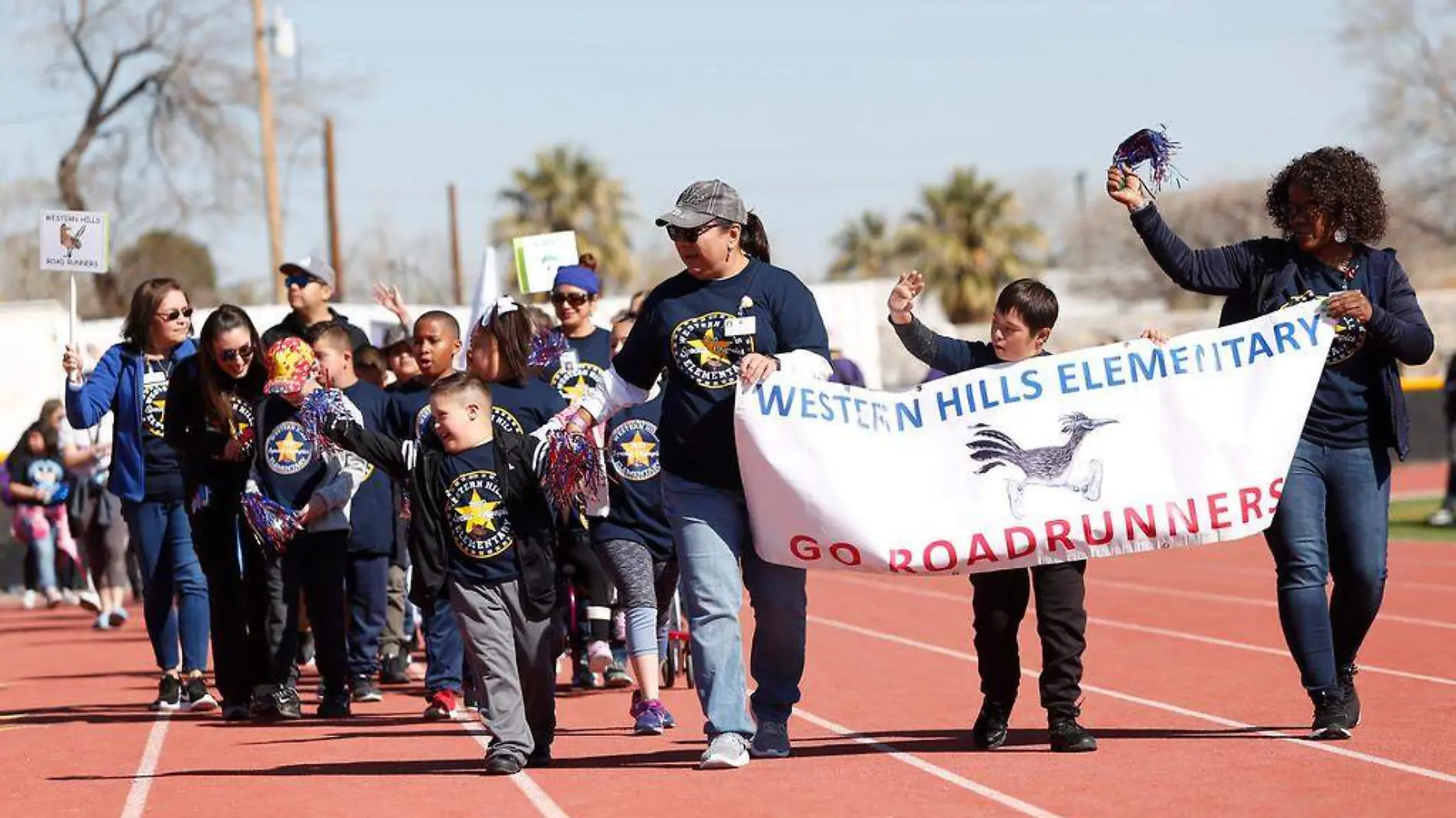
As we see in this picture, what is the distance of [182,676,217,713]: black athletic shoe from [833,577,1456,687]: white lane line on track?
565cm

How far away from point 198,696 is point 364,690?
820mm

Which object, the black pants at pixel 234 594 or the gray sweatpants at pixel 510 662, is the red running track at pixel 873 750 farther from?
the black pants at pixel 234 594

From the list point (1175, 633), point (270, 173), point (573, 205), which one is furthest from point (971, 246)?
point (1175, 633)

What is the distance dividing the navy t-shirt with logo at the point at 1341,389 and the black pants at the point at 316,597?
4.64 m

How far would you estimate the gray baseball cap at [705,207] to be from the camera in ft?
26.1

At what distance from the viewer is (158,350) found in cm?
1112

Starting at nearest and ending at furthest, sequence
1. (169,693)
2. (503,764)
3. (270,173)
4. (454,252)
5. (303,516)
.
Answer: (503,764) → (303,516) → (169,693) → (270,173) → (454,252)

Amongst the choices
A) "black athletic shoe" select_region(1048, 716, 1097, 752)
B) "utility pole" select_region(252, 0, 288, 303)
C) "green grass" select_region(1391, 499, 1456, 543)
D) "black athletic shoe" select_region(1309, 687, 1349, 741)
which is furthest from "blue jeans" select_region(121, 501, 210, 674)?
A: "utility pole" select_region(252, 0, 288, 303)

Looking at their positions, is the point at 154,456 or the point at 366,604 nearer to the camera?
the point at 154,456

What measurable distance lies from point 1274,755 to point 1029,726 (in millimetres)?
1359

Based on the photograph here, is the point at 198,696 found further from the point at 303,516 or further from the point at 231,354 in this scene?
the point at 231,354

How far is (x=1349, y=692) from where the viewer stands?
28.0ft

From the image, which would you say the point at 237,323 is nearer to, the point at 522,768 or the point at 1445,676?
the point at 522,768

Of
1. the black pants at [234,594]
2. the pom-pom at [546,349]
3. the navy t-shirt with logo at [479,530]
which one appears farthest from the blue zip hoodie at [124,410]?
the navy t-shirt with logo at [479,530]
